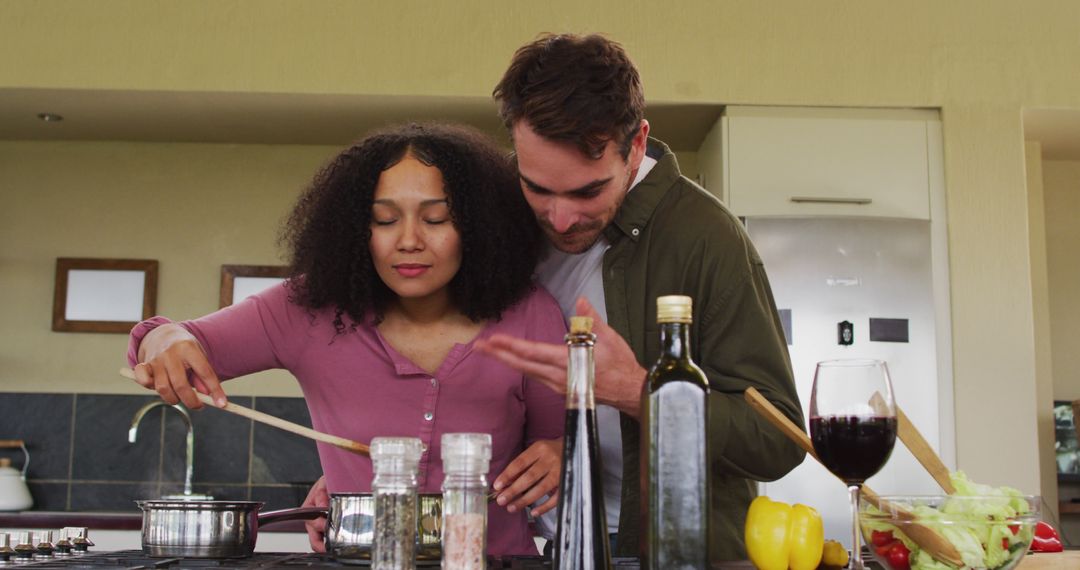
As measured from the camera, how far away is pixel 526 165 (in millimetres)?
1621

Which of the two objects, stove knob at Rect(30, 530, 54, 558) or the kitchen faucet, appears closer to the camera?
stove knob at Rect(30, 530, 54, 558)

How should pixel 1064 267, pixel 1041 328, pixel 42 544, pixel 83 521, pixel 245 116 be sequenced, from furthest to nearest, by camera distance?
pixel 1064 267 → pixel 1041 328 → pixel 245 116 → pixel 83 521 → pixel 42 544

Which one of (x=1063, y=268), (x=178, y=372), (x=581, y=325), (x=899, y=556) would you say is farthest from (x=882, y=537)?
(x=1063, y=268)

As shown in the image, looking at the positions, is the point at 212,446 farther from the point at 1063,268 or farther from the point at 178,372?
the point at 1063,268

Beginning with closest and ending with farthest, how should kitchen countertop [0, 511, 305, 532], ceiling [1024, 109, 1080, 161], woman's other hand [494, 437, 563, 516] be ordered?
woman's other hand [494, 437, 563, 516]
kitchen countertop [0, 511, 305, 532]
ceiling [1024, 109, 1080, 161]

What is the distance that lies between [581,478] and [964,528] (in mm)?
417

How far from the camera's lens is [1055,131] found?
4059mm

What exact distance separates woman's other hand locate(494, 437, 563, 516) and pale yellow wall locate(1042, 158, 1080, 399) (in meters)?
3.64

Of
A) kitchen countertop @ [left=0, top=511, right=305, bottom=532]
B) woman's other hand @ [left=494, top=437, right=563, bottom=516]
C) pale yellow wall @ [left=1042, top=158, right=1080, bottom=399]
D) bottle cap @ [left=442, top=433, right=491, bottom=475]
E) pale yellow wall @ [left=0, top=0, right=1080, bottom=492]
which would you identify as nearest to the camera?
bottle cap @ [left=442, top=433, right=491, bottom=475]

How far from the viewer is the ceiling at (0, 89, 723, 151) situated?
3.66 metres

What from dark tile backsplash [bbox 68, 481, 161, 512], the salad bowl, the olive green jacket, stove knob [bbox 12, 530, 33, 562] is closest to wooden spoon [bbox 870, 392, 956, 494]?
the salad bowl

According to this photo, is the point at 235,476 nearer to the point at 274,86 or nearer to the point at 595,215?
the point at 274,86

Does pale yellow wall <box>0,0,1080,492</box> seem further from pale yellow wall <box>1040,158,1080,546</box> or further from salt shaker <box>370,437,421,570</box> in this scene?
salt shaker <box>370,437,421,570</box>

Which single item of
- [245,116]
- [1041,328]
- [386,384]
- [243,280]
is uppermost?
[245,116]
